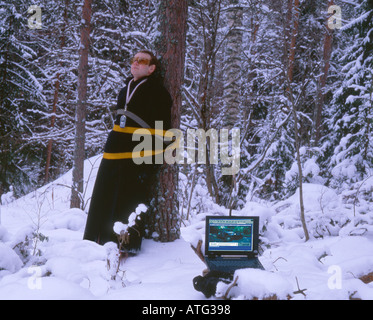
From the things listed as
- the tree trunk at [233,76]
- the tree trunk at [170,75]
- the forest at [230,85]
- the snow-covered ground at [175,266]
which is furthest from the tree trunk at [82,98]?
the tree trunk at [170,75]

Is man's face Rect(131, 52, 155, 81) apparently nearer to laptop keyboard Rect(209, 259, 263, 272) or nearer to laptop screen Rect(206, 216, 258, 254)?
laptop screen Rect(206, 216, 258, 254)

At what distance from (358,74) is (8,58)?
11.7 m

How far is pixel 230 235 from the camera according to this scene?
2.71m

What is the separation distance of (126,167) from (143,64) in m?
1.09

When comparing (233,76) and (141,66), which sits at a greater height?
(233,76)

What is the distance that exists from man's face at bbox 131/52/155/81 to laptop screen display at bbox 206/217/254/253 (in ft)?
6.19

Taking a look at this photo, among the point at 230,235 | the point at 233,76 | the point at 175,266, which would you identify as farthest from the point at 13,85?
the point at 230,235

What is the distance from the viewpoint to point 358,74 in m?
12.0

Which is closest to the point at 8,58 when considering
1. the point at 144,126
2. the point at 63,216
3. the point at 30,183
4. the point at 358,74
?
the point at 30,183

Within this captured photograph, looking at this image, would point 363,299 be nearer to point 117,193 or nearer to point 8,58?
point 117,193

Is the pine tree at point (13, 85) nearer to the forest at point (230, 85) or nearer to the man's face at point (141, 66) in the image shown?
the forest at point (230, 85)

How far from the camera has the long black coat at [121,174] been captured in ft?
12.2

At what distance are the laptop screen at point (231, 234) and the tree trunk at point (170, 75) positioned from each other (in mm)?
1421

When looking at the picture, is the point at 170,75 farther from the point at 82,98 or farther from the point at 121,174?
the point at 82,98
